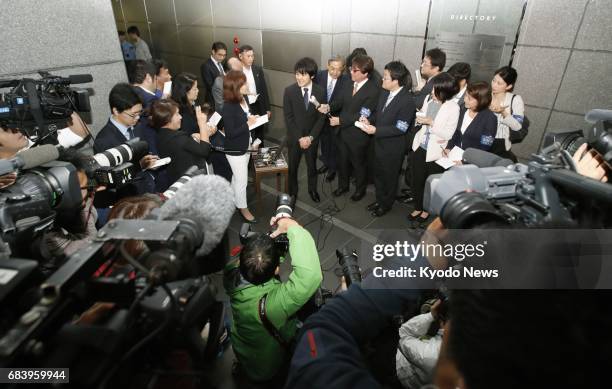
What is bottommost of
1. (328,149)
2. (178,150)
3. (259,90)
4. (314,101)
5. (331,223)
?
(331,223)

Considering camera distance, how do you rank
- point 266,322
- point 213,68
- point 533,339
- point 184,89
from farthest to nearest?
point 213,68 → point 184,89 → point 266,322 → point 533,339

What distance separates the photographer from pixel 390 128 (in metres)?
3.95

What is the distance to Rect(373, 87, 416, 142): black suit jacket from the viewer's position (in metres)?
3.85

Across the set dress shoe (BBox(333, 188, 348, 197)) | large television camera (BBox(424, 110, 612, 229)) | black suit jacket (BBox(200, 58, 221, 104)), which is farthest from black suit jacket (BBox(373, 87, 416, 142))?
black suit jacket (BBox(200, 58, 221, 104))

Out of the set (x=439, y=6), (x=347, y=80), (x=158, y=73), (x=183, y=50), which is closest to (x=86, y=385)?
(x=347, y=80)

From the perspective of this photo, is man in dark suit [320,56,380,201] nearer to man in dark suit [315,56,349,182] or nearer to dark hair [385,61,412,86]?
man in dark suit [315,56,349,182]

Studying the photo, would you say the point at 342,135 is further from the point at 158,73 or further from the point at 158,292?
the point at 158,292

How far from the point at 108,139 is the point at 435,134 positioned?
10.5 feet

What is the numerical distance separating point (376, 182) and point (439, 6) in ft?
8.81

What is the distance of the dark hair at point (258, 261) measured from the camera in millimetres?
1764

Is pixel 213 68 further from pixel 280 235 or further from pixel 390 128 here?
pixel 280 235

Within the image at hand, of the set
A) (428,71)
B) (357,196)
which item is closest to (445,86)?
(428,71)


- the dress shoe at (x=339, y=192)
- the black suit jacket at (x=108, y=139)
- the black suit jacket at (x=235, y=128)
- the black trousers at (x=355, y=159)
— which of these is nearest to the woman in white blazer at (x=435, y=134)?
the black trousers at (x=355, y=159)

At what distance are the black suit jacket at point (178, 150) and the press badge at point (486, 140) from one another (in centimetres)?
279
